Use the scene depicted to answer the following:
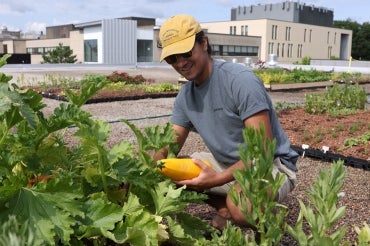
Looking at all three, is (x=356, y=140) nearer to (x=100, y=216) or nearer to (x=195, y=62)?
(x=195, y=62)

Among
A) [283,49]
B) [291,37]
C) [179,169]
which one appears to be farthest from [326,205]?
[291,37]

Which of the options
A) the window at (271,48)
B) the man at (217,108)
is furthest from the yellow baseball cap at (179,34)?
the window at (271,48)

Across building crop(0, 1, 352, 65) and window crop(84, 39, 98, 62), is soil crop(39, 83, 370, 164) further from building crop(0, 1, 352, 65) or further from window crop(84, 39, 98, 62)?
window crop(84, 39, 98, 62)

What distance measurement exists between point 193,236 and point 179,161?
427 millimetres

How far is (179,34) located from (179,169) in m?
0.76

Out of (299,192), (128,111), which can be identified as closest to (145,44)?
(128,111)

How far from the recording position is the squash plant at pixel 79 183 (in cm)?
187

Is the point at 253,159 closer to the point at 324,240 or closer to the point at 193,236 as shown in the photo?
the point at 324,240

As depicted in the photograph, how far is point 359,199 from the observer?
15.4 feet

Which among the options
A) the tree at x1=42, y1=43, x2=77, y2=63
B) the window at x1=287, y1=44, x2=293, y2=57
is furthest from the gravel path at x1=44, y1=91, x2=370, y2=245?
the window at x1=287, y1=44, x2=293, y2=57

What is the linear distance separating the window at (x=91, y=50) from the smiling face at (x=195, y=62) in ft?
139

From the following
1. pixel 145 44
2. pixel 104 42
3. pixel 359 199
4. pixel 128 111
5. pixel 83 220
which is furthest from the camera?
pixel 145 44

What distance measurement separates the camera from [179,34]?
2738 mm

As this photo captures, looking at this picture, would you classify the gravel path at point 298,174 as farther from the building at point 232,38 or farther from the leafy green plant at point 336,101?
the building at point 232,38
